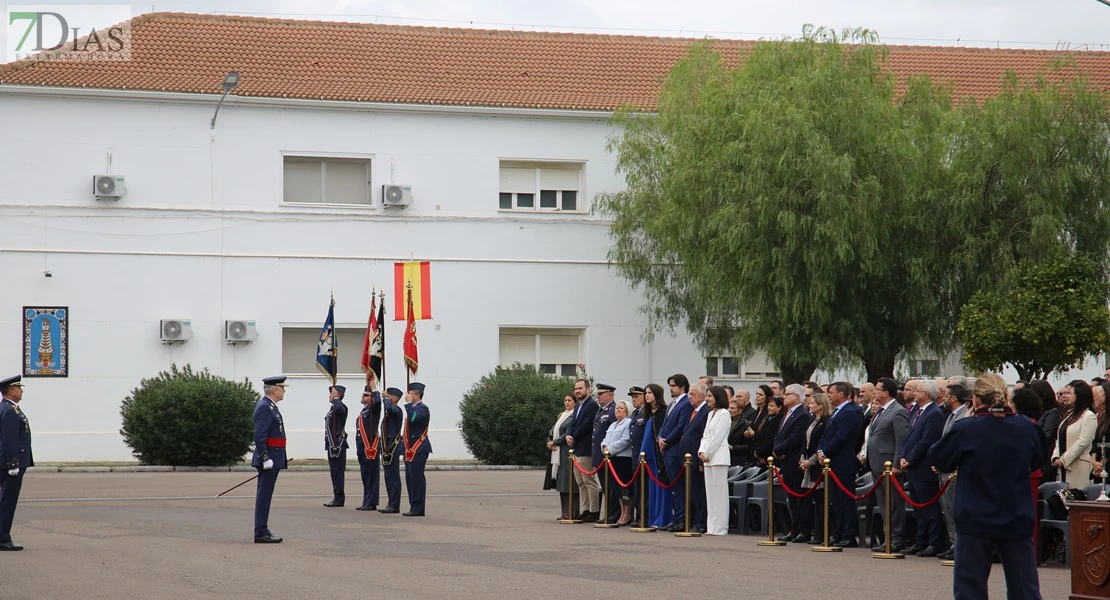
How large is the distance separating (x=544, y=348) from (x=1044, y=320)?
500 inches

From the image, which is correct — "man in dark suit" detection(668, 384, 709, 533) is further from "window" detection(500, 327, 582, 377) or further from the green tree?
"window" detection(500, 327, 582, 377)

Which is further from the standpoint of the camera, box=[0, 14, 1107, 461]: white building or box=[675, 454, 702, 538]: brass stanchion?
box=[0, 14, 1107, 461]: white building

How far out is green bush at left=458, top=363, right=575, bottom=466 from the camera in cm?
3016

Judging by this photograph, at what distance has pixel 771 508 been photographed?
14.8 m

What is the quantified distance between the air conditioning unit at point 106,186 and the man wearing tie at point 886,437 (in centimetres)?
2128

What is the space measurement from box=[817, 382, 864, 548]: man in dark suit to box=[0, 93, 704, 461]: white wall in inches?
738

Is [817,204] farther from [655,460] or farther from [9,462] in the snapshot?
[9,462]

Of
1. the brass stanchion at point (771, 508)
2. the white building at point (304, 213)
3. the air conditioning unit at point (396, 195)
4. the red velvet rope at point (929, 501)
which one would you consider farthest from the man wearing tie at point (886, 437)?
the air conditioning unit at point (396, 195)

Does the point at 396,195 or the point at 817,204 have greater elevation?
the point at 396,195

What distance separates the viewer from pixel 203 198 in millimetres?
31594

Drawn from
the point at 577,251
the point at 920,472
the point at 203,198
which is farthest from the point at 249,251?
the point at 920,472

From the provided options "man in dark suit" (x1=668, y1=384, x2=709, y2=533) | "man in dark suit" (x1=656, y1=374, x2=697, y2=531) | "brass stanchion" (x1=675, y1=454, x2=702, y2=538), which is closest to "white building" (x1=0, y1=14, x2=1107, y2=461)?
"man in dark suit" (x1=656, y1=374, x2=697, y2=531)

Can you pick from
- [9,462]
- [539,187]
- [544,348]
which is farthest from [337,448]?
[539,187]

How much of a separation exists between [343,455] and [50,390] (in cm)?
1318
